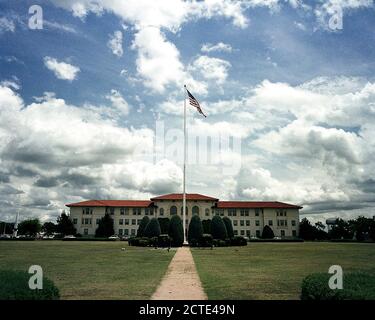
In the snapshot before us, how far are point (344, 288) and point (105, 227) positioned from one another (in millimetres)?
77587

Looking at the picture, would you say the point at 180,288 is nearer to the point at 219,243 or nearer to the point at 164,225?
the point at 219,243

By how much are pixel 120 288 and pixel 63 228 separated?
73.9 m

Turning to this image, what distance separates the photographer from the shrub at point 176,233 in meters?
45.8

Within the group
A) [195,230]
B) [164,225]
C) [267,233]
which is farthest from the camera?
[267,233]

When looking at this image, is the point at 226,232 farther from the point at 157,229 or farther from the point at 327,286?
the point at 327,286

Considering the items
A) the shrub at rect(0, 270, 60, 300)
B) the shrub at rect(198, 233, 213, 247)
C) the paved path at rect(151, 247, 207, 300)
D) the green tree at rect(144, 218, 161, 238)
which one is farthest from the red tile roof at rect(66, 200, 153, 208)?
the shrub at rect(0, 270, 60, 300)

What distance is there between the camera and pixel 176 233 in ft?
151

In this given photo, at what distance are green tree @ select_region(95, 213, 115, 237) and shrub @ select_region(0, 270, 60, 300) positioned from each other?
75.2 m

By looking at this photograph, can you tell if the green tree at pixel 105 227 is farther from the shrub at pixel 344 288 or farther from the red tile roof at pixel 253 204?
the shrub at pixel 344 288

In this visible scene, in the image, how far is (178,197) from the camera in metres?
82.8
